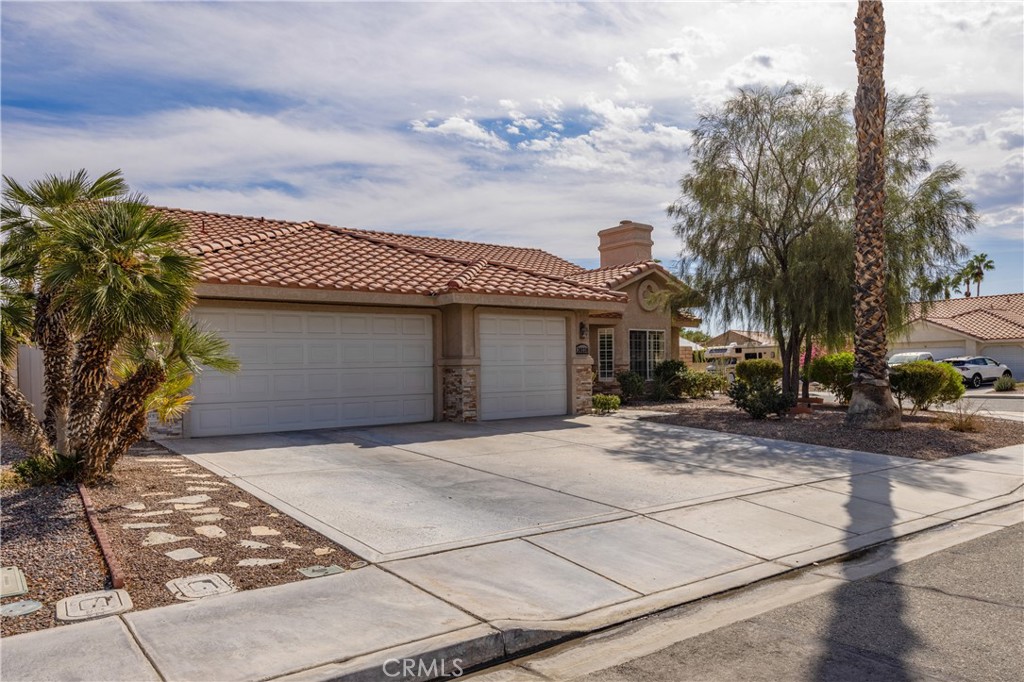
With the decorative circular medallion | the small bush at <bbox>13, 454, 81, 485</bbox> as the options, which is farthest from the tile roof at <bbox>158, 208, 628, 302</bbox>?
the decorative circular medallion

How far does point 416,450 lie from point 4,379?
18.3 feet

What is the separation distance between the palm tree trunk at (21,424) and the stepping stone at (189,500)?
6.14 ft

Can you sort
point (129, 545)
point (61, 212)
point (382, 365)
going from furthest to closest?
point (382, 365), point (61, 212), point (129, 545)

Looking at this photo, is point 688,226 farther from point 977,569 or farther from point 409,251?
point 977,569

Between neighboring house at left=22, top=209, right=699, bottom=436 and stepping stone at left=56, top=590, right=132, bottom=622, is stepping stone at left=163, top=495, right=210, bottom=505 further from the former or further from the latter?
neighboring house at left=22, top=209, right=699, bottom=436

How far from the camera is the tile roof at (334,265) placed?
545 inches

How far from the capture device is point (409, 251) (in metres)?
18.2

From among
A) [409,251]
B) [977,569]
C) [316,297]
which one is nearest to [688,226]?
[409,251]

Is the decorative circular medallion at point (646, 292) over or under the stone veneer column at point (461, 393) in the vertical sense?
over

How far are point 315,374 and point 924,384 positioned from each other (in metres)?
13.8

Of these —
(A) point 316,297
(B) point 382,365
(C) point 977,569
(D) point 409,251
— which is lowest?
(C) point 977,569

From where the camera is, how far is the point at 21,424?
8797 mm

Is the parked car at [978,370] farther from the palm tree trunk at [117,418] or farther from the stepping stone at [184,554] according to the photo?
the stepping stone at [184,554]

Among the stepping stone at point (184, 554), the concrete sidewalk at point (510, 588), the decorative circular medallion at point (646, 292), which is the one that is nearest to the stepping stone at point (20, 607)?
the concrete sidewalk at point (510, 588)
